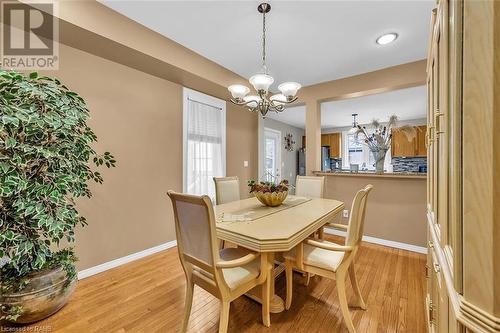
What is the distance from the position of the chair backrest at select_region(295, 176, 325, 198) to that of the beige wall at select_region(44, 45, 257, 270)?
1723 millimetres

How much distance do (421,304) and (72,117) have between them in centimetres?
314

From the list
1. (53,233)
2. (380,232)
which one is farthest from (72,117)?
(380,232)

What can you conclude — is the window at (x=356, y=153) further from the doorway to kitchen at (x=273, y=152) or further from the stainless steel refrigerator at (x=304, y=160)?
the doorway to kitchen at (x=273, y=152)

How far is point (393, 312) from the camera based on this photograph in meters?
1.71

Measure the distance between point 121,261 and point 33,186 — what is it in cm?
142

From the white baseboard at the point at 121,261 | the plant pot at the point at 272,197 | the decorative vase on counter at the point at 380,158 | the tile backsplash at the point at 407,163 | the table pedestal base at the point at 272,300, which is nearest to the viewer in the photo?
the table pedestal base at the point at 272,300

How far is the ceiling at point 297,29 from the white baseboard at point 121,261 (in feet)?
8.43

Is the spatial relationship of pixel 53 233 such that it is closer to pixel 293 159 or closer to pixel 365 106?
pixel 365 106

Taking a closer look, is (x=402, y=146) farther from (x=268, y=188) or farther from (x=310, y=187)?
(x=268, y=188)

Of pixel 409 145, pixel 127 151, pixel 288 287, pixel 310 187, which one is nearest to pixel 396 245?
pixel 310 187

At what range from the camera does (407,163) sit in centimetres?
647

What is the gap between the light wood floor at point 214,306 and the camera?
1.57 metres

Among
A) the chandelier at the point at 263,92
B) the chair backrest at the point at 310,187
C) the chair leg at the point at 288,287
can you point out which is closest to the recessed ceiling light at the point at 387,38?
the chandelier at the point at 263,92

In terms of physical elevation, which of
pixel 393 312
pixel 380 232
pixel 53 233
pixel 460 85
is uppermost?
pixel 460 85
